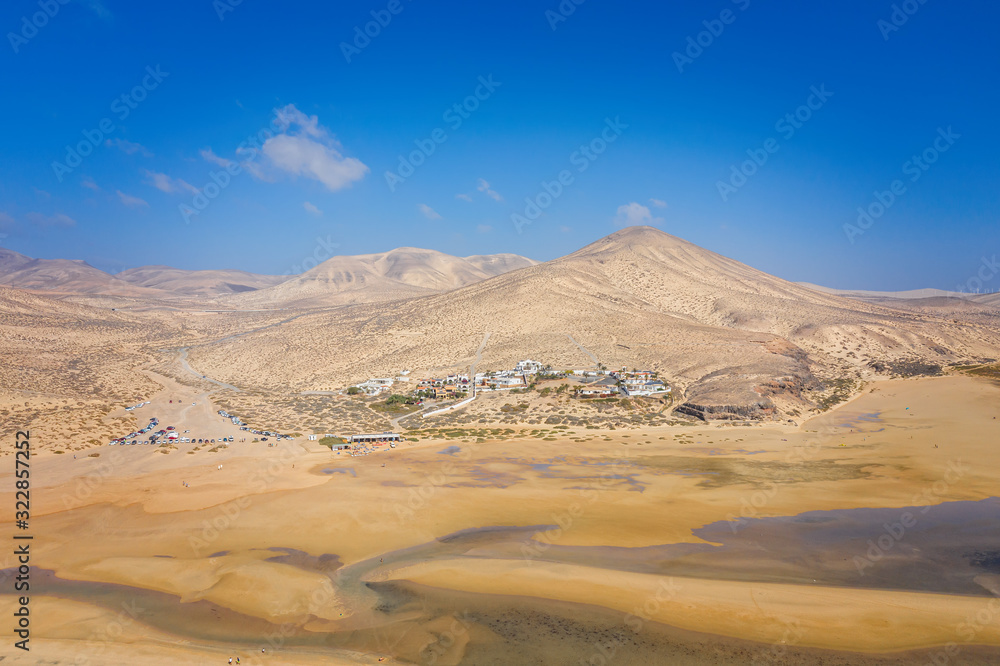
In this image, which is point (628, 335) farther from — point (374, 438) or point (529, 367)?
point (374, 438)

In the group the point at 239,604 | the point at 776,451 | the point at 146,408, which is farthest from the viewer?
the point at 146,408

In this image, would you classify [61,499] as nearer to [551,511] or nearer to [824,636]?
[551,511]

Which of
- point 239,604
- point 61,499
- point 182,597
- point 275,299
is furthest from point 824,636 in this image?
point 275,299

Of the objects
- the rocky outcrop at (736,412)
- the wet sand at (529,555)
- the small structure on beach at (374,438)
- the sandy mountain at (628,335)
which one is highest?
the sandy mountain at (628,335)

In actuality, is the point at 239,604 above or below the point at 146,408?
below

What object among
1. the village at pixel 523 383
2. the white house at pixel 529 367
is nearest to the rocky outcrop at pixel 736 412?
the village at pixel 523 383

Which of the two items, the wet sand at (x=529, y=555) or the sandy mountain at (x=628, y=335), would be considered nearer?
the wet sand at (x=529, y=555)

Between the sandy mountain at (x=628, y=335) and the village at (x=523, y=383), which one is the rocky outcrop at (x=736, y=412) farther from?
the village at (x=523, y=383)

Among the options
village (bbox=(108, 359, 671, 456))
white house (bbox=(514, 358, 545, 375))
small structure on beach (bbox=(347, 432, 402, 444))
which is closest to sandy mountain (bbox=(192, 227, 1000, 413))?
white house (bbox=(514, 358, 545, 375))
